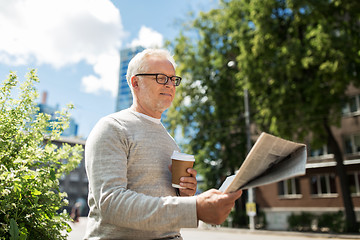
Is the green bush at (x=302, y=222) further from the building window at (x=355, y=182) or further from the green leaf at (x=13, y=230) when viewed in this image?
the green leaf at (x=13, y=230)

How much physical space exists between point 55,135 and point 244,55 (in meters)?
14.8

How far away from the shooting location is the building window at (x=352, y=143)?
22.5 metres

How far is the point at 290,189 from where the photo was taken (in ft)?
81.4

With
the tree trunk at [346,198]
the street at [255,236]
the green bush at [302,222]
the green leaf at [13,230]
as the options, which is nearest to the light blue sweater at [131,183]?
the green leaf at [13,230]

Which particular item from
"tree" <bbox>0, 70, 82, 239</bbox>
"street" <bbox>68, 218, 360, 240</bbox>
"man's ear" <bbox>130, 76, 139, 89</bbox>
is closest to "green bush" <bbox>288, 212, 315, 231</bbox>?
"street" <bbox>68, 218, 360, 240</bbox>

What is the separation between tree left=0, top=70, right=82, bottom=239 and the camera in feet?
6.76

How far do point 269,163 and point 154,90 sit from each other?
862 mm

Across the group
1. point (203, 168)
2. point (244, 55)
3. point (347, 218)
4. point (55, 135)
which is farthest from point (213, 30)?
point (55, 135)

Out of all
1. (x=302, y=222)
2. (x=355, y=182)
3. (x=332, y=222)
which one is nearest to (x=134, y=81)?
(x=332, y=222)

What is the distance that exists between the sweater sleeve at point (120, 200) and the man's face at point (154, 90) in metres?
0.39

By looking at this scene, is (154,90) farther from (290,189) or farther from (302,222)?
(290,189)

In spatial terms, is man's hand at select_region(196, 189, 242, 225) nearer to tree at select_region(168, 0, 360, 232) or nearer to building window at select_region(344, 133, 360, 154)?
tree at select_region(168, 0, 360, 232)

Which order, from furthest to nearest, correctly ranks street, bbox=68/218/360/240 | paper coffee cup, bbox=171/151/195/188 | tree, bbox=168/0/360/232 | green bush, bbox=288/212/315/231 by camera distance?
green bush, bbox=288/212/315/231 → tree, bbox=168/0/360/232 → street, bbox=68/218/360/240 → paper coffee cup, bbox=171/151/195/188

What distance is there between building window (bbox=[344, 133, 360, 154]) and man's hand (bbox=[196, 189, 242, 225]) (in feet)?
80.1
